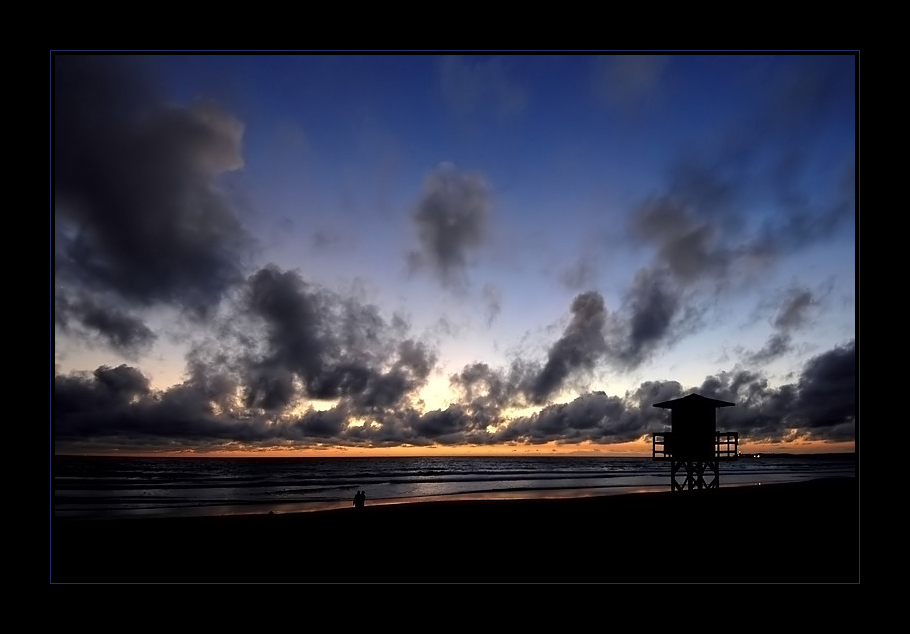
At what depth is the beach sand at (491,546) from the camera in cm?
1252

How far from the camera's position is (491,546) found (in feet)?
49.1

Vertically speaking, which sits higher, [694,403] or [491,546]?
[694,403]

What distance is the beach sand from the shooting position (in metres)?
12.5

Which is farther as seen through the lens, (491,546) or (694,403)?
(694,403)

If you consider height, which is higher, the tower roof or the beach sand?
the tower roof

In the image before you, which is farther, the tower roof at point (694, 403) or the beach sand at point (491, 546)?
the tower roof at point (694, 403)

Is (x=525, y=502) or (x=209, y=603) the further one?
(x=525, y=502)

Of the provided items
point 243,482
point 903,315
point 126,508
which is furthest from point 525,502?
point 243,482

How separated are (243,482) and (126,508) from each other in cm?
1921

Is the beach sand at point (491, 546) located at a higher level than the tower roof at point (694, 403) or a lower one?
lower
